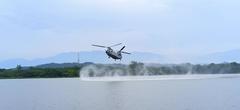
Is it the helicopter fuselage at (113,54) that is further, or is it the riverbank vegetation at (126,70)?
the riverbank vegetation at (126,70)

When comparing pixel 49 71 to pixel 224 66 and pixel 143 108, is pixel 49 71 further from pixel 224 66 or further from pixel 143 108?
pixel 143 108

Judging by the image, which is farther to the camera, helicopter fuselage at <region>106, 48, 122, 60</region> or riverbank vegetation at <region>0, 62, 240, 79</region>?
riverbank vegetation at <region>0, 62, 240, 79</region>

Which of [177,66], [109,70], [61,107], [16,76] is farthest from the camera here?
[16,76]

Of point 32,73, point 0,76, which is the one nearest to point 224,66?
point 32,73

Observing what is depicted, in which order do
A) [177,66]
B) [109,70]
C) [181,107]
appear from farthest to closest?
[177,66], [109,70], [181,107]

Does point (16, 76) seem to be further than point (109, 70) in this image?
Yes

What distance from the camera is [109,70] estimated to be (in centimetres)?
15550

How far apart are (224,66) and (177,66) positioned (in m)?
28.3

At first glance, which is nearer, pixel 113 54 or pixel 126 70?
pixel 113 54

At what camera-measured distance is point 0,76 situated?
19788 cm

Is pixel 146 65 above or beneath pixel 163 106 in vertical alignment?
above

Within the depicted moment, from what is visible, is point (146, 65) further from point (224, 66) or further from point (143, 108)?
point (143, 108)

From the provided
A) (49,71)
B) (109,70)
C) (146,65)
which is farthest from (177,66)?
(49,71)

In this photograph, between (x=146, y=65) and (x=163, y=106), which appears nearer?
(x=163, y=106)
